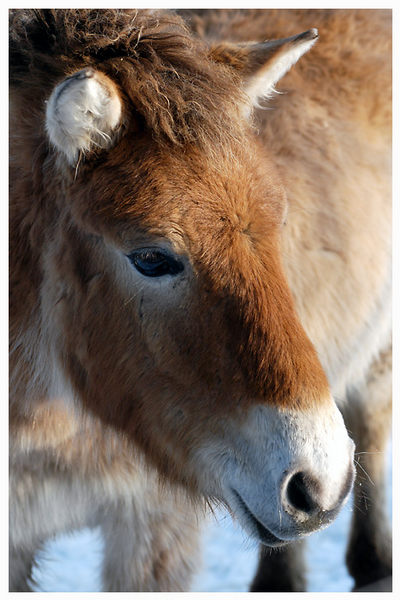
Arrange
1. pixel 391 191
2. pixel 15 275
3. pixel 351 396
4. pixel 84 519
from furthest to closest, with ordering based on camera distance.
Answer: pixel 351 396 → pixel 391 191 → pixel 84 519 → pixel 15 275

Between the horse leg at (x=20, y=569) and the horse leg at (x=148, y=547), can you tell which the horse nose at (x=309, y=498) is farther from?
the horse leg at (x=20, y=569)

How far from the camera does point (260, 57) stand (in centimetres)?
277

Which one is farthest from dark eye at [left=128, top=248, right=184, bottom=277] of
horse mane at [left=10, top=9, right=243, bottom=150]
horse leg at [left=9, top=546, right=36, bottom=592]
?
horse leg at [left=9, top=546, right=36, bottom=592]

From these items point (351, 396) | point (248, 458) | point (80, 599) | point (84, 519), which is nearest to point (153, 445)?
point (248, 458)

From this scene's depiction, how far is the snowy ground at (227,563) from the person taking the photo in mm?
4754

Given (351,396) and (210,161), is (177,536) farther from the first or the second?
(210,161)

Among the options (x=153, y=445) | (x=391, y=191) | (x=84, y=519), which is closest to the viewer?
(x=153, y=445)

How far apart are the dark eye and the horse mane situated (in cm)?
39

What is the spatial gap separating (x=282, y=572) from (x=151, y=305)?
108 inches

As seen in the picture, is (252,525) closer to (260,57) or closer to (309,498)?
(309,498)

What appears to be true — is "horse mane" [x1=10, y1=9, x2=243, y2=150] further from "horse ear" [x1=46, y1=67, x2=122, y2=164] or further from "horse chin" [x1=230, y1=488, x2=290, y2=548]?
"horse chin" [x1=230, y1=488, x2=290, y2=548]

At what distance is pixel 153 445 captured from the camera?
8.68ft

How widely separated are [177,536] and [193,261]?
1835 millimetres

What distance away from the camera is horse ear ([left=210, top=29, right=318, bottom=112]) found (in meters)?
2.74
